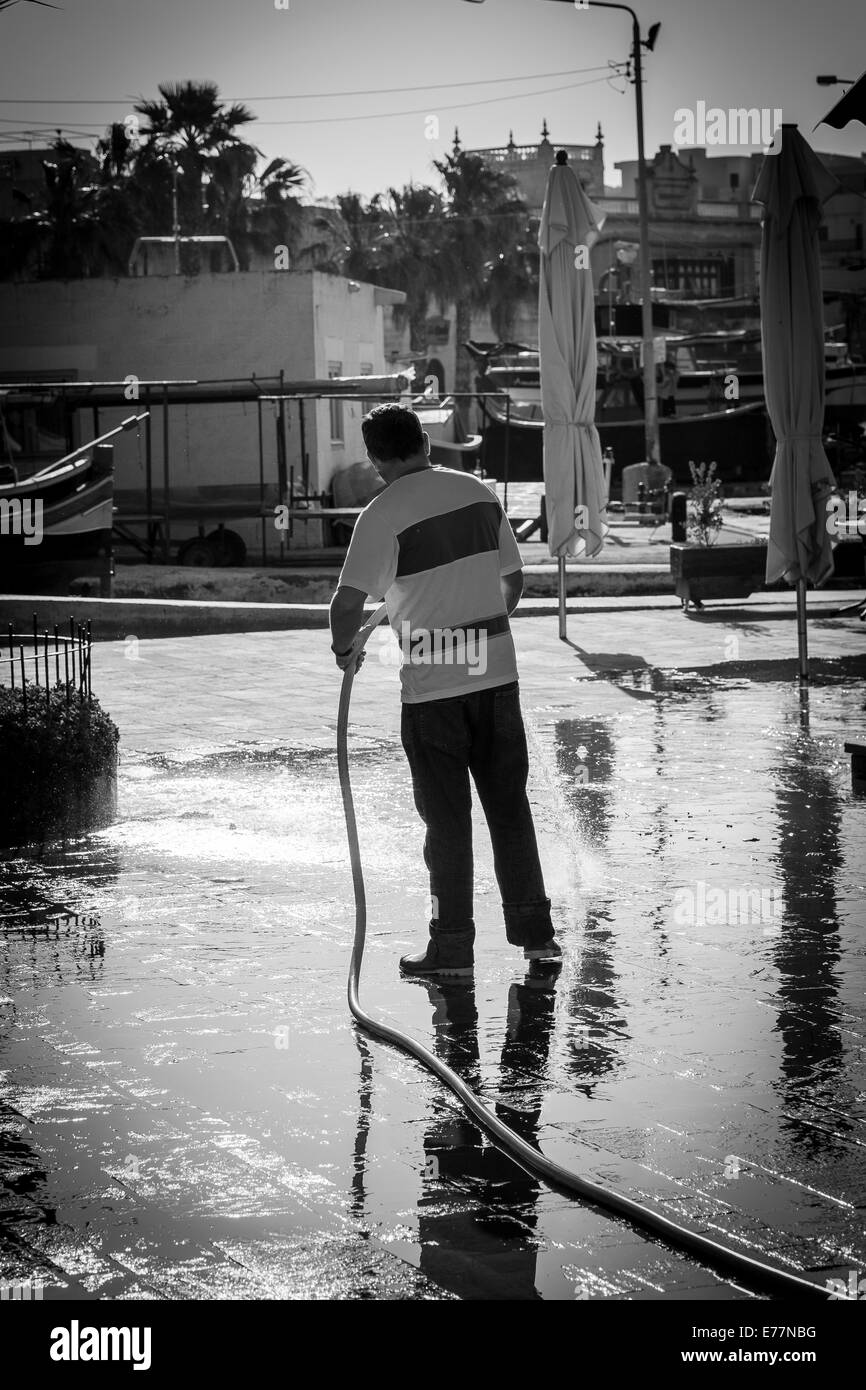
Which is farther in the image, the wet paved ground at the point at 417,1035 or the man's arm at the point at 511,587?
the man's arm at the point at 511,587

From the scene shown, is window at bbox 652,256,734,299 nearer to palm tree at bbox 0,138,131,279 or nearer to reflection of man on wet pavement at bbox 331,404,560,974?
palm tree at bbox 0,138,131,279

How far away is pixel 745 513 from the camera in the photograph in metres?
35.2

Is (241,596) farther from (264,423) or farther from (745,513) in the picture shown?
(745,513)

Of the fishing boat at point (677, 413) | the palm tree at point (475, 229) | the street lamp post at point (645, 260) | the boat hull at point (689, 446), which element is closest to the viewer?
the street lamp post at point (645, 260)

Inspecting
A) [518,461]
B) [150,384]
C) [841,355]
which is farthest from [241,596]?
[841,355]

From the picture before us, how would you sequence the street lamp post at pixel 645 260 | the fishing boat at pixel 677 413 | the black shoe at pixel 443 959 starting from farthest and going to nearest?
1. the fishing boat at pixel 677 413
2. the street lamp post at pixel 645 260
3. the black shoe at pixel 443 959

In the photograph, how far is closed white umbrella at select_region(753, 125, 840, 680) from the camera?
11.0m

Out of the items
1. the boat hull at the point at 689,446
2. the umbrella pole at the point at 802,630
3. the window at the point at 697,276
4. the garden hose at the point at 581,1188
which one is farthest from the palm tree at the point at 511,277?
the garden hose at the point at 581,1188

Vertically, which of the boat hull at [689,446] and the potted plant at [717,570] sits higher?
the boat hull at [689,446]

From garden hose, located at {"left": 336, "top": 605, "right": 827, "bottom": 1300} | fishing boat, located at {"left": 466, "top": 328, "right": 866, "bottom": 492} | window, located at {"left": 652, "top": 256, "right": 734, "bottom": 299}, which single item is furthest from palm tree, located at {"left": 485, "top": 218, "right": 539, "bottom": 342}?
garden hose, located at {"left": 336, "top": 605, "right": 827, "bottom": 1300}

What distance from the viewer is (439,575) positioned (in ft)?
18.1

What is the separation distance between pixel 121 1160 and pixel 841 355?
53.6 m

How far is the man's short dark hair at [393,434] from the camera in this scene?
5.49 metres

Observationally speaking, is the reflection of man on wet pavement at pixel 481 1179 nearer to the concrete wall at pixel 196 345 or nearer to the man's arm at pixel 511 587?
the man's arm at pixel 511 587
